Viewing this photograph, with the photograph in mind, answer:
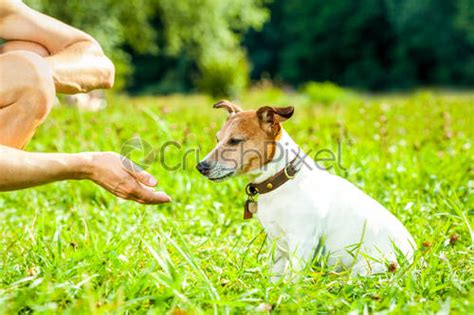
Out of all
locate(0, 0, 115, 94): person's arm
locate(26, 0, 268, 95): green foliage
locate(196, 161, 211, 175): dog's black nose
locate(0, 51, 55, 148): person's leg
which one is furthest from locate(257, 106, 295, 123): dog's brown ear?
locate(26, 0, 268, 95): green foliage

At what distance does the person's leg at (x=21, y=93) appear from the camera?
2.43 metres

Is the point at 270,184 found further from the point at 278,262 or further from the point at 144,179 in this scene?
the point at 144,179

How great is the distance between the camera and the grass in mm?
2195

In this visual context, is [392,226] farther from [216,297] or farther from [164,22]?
[164,22]

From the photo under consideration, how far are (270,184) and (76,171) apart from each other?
874mm

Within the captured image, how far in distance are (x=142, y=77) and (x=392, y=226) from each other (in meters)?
30.5

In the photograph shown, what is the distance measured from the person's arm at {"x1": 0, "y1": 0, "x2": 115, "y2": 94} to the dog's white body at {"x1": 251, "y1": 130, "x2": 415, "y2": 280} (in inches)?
32.9

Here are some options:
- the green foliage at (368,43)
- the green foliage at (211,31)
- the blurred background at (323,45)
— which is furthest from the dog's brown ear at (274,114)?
the green foliage at (368,43)

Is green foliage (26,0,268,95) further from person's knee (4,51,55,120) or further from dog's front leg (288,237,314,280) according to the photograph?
dog's front leg (288,237,314,280)

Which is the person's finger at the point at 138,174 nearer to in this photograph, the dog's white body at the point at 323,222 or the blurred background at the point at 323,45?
the dog's white body at the point at 323,222

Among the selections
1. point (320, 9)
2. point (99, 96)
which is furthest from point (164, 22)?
point (320, 9)

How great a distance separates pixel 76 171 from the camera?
7.61ft

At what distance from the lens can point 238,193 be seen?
164 inches

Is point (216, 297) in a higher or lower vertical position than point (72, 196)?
lower
